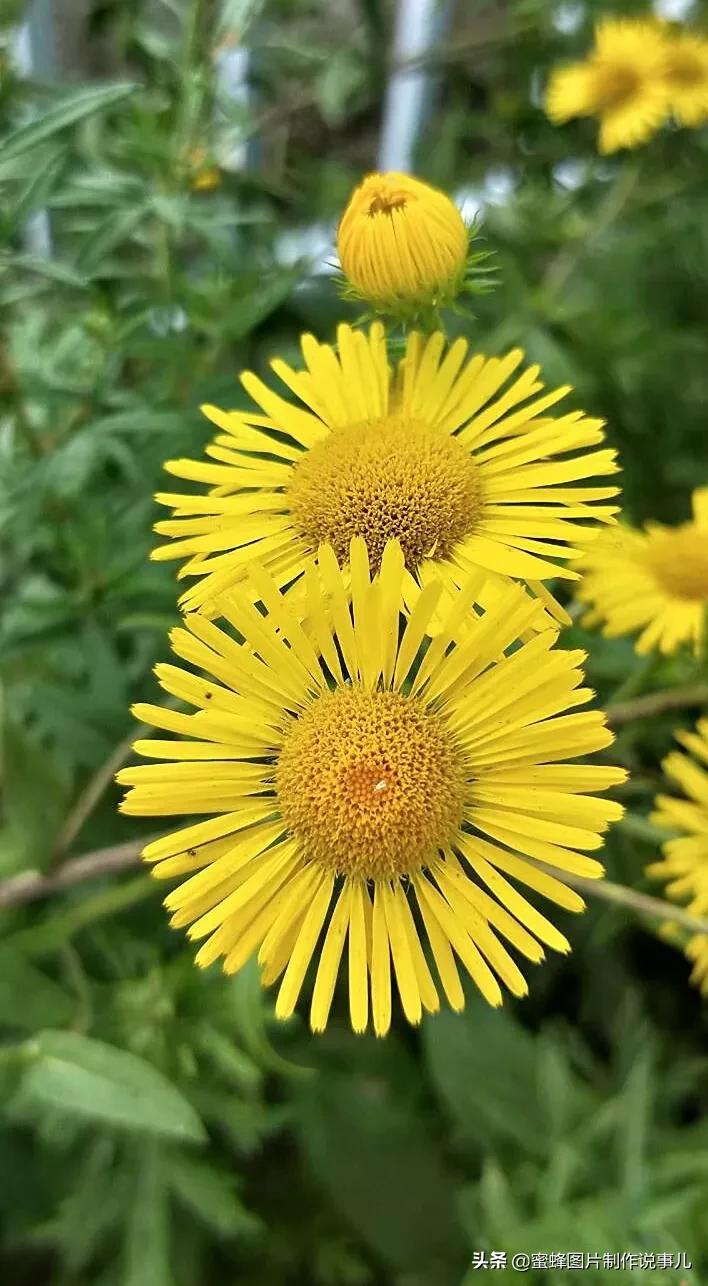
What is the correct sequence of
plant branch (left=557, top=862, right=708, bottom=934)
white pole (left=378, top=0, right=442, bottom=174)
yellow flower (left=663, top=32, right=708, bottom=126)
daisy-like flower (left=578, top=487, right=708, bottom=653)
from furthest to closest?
white pole (left=378, top=0, right=442, bottom=174)
yellow flower (left=663, top=32, right=708, bottom=126)
daisy-like flower (left=578, top=487, right=708, bottom=653)
plant branch (left=557, top=862, right=708, bottom=934)

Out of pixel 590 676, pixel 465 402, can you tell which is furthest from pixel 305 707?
pixel 590 676

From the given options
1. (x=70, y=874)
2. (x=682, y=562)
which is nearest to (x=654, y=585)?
(x=682, y=562)

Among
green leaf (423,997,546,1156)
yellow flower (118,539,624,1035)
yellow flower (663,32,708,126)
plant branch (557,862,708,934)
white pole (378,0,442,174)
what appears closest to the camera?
yellow flower (118,539,624,1035)

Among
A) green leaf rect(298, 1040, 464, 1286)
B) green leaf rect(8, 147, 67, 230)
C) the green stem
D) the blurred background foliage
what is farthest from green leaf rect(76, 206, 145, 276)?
green leaf rect(298, 1040, 464, 1286)

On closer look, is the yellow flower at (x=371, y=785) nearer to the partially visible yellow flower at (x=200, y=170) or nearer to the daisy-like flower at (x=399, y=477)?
the daisy-like flower at (x=399, y=477)

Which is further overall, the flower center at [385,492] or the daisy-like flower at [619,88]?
the daisy-like flower at [619,88]

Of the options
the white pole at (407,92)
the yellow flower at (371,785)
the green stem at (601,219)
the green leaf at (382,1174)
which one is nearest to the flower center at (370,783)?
the yellow flower at (371,785)

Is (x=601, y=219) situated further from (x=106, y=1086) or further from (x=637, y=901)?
(x=106, y=1086)

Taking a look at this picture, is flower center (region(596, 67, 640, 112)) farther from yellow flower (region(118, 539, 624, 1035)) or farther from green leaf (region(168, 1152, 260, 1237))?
green leaf (region(168, 1152, 260, 1237))
